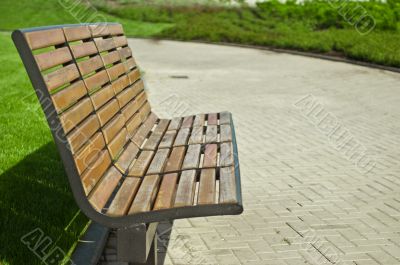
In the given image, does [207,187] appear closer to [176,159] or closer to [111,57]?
[176,159]

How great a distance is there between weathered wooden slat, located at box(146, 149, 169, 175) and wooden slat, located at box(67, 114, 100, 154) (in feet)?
1.47

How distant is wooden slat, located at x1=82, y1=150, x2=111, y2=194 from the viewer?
8.04ft

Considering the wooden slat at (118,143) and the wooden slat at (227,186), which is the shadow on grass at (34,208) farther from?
the wooden slat at (227,186)

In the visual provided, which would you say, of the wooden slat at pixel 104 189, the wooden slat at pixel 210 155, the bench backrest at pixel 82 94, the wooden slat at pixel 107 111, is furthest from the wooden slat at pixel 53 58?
the wooden slat at pixel 210 155

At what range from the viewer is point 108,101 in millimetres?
3268

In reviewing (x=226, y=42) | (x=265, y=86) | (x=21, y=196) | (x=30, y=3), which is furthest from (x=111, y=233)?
(x=30, y=3)

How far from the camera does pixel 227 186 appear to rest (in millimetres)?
2576

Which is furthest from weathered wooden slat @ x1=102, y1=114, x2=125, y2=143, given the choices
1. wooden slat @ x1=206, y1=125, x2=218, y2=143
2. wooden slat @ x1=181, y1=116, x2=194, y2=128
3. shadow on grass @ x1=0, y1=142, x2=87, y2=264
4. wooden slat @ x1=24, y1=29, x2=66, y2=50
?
wooden slat @ x1=181, y1=116, x2=194, y2=128

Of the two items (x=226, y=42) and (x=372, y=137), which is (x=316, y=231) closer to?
(x=372, y=137)

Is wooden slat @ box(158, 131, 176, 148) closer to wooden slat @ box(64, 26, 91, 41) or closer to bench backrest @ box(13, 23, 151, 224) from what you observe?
bench backrest @ box(13, 23, 151, 224)

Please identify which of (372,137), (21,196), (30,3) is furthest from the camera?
(30,3)

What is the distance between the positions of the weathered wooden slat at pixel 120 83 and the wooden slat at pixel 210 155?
752 mm

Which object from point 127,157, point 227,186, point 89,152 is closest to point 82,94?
point 89,152

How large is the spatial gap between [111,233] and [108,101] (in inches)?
40.8
